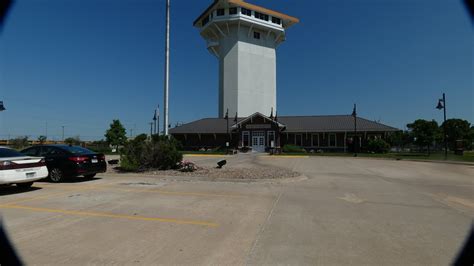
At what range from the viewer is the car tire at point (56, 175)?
444 inches

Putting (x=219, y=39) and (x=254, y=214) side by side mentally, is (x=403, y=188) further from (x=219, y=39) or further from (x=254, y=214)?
(x=219, y=39)

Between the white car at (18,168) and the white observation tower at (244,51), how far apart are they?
4082 cm

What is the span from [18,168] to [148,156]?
276 inches

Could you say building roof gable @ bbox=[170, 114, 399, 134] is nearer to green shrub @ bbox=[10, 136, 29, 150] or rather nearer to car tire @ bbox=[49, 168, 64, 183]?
green shrub @ bbox=[10, 136, 29, 150]

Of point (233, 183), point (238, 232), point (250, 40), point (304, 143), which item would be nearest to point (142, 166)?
point (233, 183)

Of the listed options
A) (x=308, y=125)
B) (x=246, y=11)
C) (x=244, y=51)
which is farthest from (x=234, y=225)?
(x=246, y=11)

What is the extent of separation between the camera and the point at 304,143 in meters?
42.5

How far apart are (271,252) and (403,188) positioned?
337 inches

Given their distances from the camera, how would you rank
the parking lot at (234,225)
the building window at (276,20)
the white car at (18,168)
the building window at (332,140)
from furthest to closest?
the building window at (276,20) < the building window at (332,140) < the white car at (18,168) < the parking lot at (234,225)

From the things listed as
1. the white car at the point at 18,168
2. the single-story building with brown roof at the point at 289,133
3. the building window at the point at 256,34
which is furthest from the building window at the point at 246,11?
the white car at the point at 18,168

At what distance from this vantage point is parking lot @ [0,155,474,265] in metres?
4.16

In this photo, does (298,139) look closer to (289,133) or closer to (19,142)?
(289,133)

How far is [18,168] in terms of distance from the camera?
8836mm

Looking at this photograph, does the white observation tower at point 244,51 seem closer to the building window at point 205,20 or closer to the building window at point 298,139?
the building window at point 205,20
